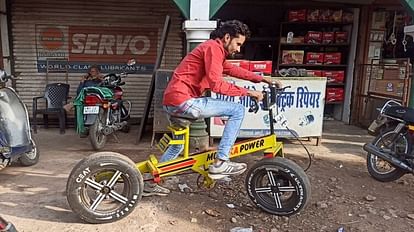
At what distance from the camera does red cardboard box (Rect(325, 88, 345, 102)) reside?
7.57 metres

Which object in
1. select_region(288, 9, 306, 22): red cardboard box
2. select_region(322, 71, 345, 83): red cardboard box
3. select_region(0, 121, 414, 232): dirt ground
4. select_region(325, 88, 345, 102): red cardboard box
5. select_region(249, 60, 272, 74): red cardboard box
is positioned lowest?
select_region(0, 121, 414, 232): dirt ground

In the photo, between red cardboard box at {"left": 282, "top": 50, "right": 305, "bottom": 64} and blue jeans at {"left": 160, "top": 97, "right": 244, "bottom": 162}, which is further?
red cardboard box at {"left": 282, "top": 50, "right": 305, "bottom": 64}

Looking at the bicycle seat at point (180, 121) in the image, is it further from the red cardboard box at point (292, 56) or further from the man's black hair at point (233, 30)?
the red cardboard box at point (292, 56)

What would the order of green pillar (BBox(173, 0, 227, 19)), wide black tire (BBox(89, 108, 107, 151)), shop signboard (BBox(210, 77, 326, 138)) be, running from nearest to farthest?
green pillar (BBox(173, 0, 227, 19)) → wide black tire (BBox(89, 108, 107, 151)) → shop signboard (BBox(210, 77, 326, 138))

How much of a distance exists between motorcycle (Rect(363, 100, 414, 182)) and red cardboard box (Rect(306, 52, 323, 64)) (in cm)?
316

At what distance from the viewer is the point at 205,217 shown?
324cm

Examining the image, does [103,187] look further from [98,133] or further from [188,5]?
[188,5]

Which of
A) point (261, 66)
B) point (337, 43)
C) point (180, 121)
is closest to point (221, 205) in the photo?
point (180, 121)

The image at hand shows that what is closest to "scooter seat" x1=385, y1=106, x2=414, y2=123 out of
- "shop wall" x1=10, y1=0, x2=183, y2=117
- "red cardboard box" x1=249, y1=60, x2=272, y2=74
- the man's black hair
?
"red cardboard box" x1=249, y1=60, x2=272, y2=74

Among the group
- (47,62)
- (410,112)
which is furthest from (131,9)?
(410,112)

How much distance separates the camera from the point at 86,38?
671cm

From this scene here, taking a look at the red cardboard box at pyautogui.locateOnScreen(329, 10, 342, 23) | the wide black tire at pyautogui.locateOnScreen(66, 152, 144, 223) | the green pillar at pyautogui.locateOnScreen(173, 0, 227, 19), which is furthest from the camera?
the red cardboard box at pyautogui.locateOnScreen(329, 10, 342, 23)

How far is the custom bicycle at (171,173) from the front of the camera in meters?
2.96

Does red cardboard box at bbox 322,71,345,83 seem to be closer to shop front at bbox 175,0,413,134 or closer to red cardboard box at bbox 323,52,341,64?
shop front at bbox 175,0,413,134
